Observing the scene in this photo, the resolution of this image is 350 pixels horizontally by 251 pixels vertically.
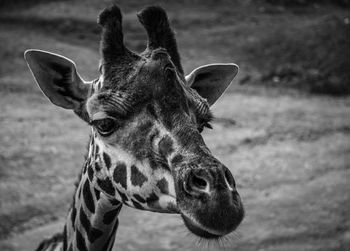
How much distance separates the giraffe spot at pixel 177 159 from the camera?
308 cm

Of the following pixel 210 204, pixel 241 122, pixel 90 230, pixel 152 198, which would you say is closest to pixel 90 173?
pixel 90 230

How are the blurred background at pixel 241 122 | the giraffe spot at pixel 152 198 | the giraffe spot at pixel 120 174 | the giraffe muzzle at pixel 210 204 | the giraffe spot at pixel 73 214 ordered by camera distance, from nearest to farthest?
1. the giraffe muzzle at pixel 210 204
2. the giraffe spot at pixel 152 198
3. the giraffe spot at pixel 120 174
4. the giraffe spot at pixel 73 214
5. the blurred background at pixel 241 122

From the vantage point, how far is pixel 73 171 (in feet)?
29.1

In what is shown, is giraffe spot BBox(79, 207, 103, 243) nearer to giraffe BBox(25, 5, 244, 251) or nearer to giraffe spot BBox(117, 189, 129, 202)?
giraffe BBox(25, 5, 244, 251)

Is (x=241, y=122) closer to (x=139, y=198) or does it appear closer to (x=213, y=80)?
(x=213, y=80)

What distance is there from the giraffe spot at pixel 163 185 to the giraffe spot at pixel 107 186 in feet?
1.46

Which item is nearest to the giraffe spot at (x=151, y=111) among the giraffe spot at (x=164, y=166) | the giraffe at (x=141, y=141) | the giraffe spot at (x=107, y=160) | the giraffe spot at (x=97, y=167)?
the giraffe at (x=141, y=141)

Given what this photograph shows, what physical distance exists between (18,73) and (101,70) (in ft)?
31.6

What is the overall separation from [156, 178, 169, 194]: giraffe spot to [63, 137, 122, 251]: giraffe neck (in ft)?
1.98

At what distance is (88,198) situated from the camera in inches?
152

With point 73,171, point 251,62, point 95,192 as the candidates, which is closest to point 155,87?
point 95,192

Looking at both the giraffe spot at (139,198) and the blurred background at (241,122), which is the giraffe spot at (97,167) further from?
the blurred background at (241,122)

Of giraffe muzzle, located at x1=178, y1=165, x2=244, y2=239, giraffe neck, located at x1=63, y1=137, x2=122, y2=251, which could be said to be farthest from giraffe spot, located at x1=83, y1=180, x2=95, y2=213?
giraffe muzzle, located at x1=178, y1=165, x2=244, y2=239

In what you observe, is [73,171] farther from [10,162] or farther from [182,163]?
[182,163]
